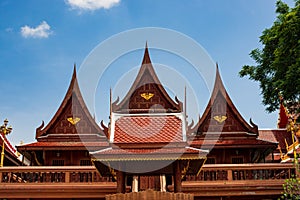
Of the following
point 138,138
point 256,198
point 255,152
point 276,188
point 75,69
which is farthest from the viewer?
point 75,69

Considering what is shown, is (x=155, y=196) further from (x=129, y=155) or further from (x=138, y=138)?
(x=138, y=138)

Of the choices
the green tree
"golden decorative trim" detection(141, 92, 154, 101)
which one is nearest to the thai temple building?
"golden decorative trim" detection(141, 92, 154, 101)

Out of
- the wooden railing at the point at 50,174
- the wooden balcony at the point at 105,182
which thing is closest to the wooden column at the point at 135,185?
the wooden balcony at the point at 105,182

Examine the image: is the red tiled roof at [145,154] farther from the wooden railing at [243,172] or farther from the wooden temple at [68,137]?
the wooden temple at [68,137]

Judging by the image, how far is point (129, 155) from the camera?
8.48m

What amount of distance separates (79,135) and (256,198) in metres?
7.62

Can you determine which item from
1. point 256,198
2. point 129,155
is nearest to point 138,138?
point 129,155

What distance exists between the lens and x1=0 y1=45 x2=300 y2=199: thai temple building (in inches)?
349

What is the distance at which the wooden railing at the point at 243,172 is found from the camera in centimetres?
1240

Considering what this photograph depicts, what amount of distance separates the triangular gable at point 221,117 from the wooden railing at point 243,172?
4.42m

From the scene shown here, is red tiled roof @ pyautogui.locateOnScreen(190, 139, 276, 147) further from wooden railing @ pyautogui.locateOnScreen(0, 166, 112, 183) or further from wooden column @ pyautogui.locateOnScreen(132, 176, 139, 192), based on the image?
wooden column @ pyautogui.locateOnScreen(132, 176, 139, 192)

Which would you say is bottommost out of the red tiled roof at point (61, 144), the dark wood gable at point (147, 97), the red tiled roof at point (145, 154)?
the red tiled roof at point (145, 154)

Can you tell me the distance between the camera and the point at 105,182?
489 inches

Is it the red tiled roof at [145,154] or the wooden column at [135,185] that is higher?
the red tiled roof at [145,154]
